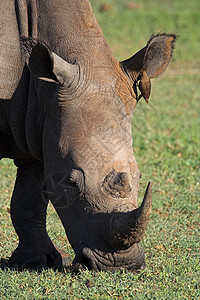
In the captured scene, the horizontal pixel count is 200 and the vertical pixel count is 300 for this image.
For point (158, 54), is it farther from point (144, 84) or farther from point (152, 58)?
point (144, 84)

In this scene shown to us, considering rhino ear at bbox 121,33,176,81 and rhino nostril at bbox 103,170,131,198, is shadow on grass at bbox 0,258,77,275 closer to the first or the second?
rhino nostril at bbox 103,170,131,198

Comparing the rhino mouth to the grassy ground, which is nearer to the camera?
the rhino mouth

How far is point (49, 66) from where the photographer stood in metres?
3.97

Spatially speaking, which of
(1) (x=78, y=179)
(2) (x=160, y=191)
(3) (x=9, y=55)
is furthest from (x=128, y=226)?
(2) (x=160, y=191)

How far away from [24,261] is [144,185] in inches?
96.3

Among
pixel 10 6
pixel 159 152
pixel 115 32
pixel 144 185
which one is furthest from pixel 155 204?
pixel 115 32

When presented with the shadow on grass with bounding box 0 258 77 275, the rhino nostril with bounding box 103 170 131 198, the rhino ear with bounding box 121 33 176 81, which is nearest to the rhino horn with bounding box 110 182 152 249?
the rhino nostril with bounding box 103 170 131 198

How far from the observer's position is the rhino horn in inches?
139

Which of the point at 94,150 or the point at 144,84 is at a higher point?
the point at 144,84

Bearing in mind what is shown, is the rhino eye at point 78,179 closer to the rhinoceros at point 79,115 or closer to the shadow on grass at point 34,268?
the rhinoceros at point 79,115

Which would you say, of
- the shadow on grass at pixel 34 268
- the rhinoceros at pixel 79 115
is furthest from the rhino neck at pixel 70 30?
the shadow on grass at pixel 34 268

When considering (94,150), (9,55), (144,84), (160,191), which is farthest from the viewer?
(160,191)

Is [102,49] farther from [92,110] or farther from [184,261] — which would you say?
[184,261]

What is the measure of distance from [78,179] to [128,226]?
1.51ft
